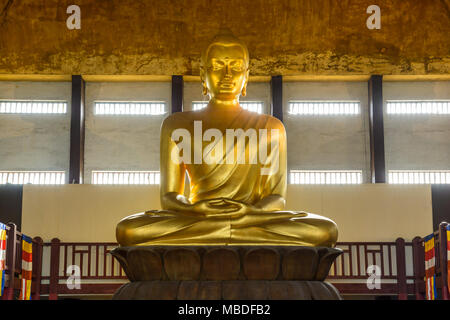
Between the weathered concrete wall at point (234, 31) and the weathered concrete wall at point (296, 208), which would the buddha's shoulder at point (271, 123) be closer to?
the weathered concrete wall at point (296, 208)

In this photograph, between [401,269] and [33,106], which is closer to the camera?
[401,269]

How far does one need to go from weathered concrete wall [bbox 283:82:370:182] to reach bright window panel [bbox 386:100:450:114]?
1.28ft

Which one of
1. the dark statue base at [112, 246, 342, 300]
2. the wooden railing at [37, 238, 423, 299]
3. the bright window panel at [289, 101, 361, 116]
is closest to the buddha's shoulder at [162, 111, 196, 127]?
the dark statue base at [112, 246, 342, 300]

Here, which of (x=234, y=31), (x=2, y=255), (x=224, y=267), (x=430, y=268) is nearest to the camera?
(x=224, y=267)

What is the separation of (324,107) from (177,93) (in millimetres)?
2219

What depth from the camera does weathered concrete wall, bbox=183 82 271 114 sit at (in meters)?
11.0

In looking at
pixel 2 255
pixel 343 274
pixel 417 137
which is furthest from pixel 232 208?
pixel 417 137

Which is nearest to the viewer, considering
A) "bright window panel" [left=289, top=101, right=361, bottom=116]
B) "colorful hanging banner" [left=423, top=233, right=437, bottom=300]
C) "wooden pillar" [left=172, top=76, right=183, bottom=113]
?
"colorful hanging banner" [left=423, top=233, right=437, bottom=300]

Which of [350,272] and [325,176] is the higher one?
[325,176]

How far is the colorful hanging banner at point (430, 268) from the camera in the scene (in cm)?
691

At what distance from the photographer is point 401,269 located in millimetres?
7488

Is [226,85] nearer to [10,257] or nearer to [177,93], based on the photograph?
[10,257]

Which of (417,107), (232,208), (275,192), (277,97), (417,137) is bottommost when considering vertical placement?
(232,208)

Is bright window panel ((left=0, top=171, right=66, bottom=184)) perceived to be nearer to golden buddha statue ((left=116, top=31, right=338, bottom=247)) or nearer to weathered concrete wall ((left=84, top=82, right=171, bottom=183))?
weathered concrete wall ((left=84, top=82, right=171, bottom=183))
